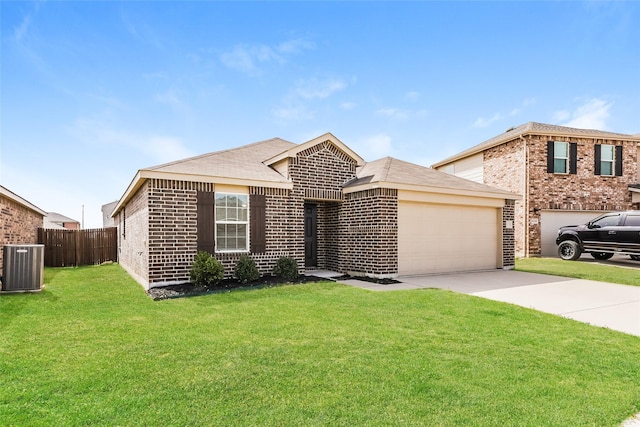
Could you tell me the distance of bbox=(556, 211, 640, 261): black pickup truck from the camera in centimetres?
1266

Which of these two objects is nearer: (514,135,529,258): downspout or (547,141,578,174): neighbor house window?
(514,135,529,258): downspout

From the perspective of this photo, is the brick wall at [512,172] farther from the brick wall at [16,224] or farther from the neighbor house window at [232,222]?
the brick wall at [16,224]

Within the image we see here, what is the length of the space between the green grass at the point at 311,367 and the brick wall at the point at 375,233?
3432 mm

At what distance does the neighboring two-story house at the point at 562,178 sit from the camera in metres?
16.7

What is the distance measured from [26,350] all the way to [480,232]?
11.9 meters

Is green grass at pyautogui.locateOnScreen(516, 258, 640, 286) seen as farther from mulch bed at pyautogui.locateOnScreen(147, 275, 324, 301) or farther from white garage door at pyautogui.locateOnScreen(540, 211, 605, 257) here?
mulch bed at pyautogui.locateOnScreen(147, 275, 324, 301)

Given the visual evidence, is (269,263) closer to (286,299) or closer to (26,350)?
(286,299)

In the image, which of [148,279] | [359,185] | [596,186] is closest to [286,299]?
[148,279]

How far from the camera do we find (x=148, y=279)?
317 inches

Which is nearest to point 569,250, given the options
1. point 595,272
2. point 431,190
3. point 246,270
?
point 595,272

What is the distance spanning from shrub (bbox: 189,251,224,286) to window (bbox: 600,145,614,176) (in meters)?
19.5

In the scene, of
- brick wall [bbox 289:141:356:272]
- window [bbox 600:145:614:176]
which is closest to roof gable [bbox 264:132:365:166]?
brick wall [bbox 289:141:356:272]

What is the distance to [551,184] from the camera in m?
16.9

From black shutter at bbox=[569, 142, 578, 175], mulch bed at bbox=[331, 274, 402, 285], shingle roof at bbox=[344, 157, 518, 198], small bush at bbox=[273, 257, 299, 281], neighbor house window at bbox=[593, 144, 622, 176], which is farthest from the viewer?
neighbor house window at bbox=[593, 144, 622, 176]
